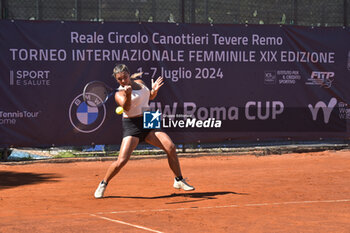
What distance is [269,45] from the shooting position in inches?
566

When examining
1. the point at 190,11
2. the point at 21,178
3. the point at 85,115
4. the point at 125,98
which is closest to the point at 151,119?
the point at 125,98

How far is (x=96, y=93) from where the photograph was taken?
1352 centimetres

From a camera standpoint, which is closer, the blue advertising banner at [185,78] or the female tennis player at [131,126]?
the female tennis player at [131,126]

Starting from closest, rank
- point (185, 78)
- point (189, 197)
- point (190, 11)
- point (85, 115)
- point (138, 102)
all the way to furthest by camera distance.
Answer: point (138, 102)
point (189, 197)
point (85, 115)
point (185, 78)
point (190, 11)

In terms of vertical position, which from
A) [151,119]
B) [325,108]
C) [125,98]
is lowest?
[325,108]

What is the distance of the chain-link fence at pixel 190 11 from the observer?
44.1 ft

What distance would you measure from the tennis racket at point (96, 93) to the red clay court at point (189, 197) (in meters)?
1.23

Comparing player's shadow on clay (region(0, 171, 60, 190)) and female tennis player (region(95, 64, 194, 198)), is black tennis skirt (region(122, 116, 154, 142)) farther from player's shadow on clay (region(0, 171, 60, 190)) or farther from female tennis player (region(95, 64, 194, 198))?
player's shadow on clay (region(0, 171, 60, 190))

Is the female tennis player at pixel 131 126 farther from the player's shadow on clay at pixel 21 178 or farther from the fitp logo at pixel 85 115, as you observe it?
the fitp logo at pixel 85 115

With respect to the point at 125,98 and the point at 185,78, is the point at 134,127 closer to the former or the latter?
the point at 125,98

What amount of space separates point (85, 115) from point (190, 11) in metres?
3.16

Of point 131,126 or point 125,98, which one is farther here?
point 131,126

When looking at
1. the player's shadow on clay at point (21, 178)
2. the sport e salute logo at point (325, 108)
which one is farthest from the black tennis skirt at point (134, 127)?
the sport e salute logo at point (325, 108)

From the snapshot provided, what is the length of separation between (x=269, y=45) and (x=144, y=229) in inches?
322
